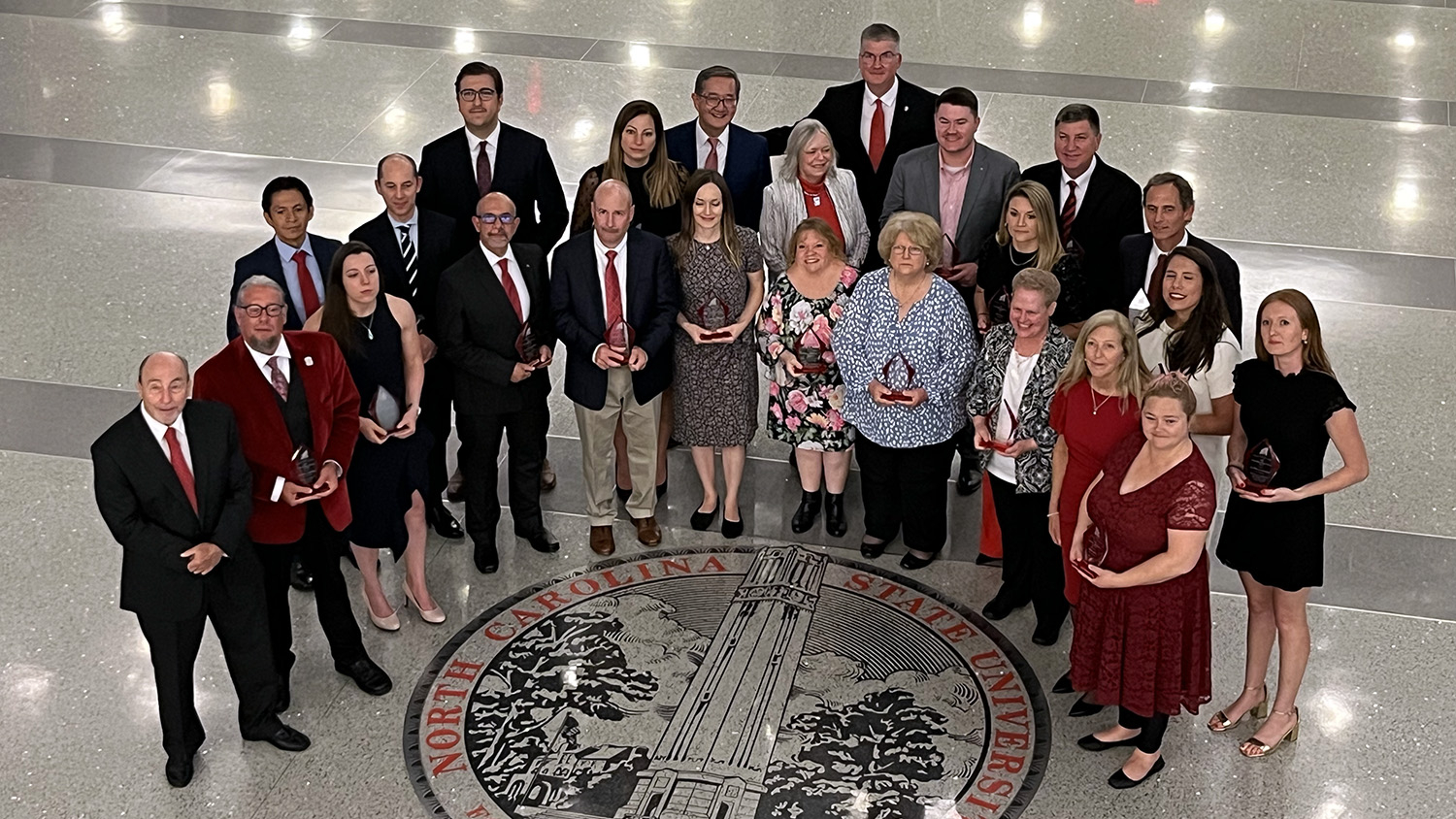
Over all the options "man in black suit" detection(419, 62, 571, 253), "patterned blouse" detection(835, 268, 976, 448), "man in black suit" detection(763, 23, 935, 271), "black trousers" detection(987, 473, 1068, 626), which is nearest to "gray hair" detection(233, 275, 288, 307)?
"man in black suit" detection(419, 62, 571, 253)

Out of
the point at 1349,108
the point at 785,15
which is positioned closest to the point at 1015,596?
the point at 1349,108

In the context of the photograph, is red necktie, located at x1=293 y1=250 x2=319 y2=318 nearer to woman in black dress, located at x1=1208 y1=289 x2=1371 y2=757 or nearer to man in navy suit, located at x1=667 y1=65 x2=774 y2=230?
man in navy suit, located at x1=667 y1=65 x2=774 y2=230

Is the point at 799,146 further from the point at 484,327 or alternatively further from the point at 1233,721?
the point at 1233,721

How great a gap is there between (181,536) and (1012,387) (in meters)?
2.96

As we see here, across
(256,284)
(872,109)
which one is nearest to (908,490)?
(872,109)

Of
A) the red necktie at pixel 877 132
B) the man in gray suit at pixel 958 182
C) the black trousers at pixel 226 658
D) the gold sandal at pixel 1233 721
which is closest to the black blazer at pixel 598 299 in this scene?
the man in gray suit at pixel 958 182

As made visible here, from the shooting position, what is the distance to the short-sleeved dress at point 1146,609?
488 cm

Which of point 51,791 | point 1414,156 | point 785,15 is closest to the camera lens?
point 51,791

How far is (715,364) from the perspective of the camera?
6.63 metres

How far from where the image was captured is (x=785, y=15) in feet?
43.8

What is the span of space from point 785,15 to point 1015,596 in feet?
27.1

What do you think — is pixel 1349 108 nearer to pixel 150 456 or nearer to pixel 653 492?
pixel 653 492

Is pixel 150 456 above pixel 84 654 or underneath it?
above

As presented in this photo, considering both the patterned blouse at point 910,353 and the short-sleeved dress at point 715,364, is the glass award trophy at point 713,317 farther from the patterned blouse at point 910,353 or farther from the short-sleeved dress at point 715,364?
the patterned blouse at point 910,353
